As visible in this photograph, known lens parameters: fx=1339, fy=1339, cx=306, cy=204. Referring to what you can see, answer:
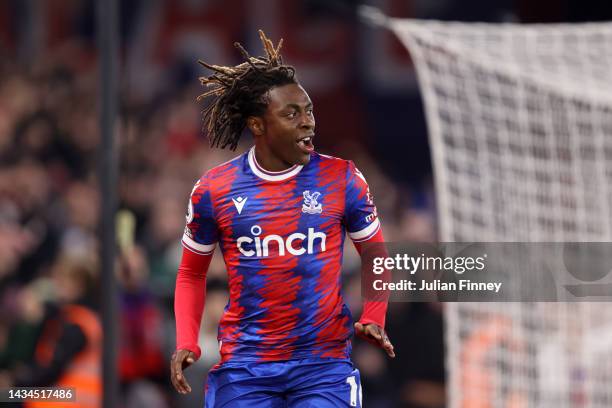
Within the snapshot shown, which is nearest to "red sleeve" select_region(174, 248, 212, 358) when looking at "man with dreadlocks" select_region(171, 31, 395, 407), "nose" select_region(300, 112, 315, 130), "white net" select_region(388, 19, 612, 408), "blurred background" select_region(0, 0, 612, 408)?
"man with dreadlocks" select_region(171, 31, 395, 407)

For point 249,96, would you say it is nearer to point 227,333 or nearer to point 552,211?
point 227,333

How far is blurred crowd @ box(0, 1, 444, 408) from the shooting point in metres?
7.11

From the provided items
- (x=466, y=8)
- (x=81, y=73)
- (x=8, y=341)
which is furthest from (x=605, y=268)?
(x=81, y=73)

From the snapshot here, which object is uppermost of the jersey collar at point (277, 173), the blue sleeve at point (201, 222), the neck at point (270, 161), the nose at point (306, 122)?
the nose at point (306, 122)

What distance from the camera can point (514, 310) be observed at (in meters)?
6.72

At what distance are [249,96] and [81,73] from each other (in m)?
6.36

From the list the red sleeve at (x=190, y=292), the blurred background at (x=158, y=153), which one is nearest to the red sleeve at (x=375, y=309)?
the red sleeve at (x=190, y=292)

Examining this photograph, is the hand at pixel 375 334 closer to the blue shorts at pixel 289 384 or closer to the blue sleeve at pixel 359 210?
the blue shorts at pixel 289 384

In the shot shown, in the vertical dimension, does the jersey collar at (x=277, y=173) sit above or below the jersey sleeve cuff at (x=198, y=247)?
above

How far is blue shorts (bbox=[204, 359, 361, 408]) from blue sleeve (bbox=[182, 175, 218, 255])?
409mm

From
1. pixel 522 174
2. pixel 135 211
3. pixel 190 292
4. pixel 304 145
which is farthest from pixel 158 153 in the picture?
pixel 304 145

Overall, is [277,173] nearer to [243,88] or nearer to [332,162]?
[332,162]

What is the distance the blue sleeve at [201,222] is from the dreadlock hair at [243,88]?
Answer: 170 mm

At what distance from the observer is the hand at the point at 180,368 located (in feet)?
13.3
